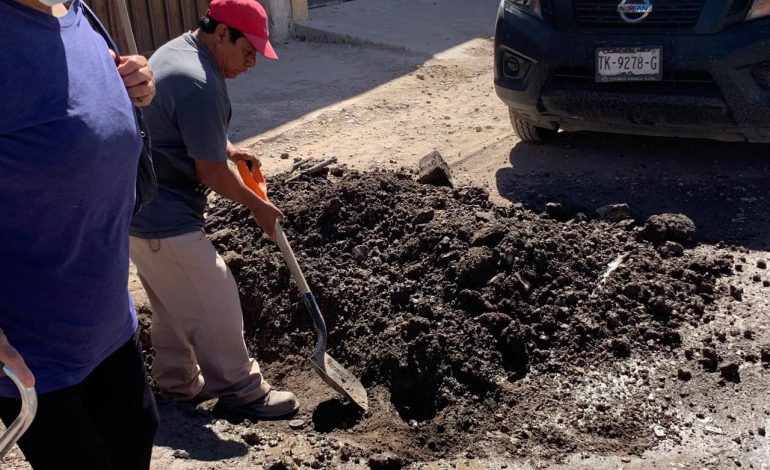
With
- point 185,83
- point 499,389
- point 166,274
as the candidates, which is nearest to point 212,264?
point 166,274

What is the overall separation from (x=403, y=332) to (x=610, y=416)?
1.06m

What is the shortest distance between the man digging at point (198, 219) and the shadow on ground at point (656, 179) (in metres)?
2.25

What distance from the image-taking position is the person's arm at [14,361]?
233 centimetres

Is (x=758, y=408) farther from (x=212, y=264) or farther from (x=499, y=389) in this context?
(x=212, y=264)

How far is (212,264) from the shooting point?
4199mm

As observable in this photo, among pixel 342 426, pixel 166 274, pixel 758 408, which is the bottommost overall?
pixel 342 426

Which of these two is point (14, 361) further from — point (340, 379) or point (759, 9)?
point (759, 9)

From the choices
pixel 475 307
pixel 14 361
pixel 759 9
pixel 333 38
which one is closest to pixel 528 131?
pixel 759 9

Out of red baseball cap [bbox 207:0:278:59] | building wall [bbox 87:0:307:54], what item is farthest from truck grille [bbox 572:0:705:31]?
building wall [bbox 87:0:307:54]

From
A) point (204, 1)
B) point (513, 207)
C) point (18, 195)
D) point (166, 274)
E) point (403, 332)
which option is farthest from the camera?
point (204, 1)

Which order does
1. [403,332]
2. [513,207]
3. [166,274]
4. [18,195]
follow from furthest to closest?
[513,207] → [403,332] → [166,274] → [18,195]

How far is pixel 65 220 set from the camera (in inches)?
97.2

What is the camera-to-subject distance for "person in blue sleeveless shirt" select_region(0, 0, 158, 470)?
92.7 inches

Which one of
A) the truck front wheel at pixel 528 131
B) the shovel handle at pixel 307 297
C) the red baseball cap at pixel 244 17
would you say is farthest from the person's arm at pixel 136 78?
the truck front wheel at pixel 528 131
